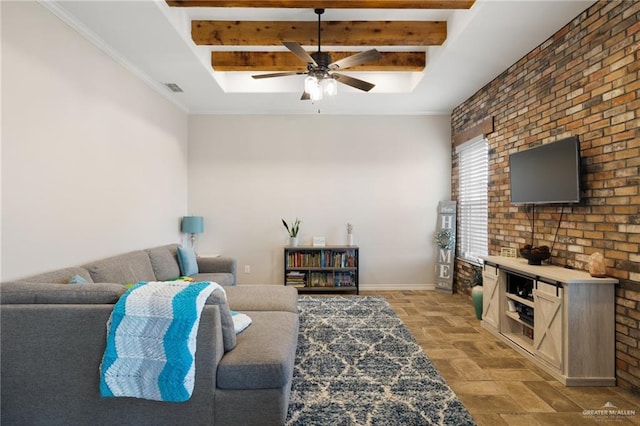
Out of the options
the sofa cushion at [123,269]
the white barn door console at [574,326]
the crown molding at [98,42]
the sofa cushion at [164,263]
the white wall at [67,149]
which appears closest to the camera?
the white wall at [67,149]

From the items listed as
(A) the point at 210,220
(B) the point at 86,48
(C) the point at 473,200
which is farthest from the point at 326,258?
(B) the point at 86,48

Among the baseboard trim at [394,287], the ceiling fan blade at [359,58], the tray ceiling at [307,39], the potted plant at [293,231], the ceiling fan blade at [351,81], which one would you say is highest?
the tray ceiling at [307,39]

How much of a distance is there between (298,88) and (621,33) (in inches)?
131

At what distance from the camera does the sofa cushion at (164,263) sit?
12.2ft

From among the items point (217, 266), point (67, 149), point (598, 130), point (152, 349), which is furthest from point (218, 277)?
point (598, 130)

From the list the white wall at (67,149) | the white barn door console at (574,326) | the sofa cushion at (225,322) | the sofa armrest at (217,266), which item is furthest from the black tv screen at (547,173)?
the white wall at (67,149)

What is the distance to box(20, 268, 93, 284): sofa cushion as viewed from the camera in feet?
7.61

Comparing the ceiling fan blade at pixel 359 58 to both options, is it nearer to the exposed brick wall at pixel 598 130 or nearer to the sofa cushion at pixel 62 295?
the exposed brick wall at pixel 598 130

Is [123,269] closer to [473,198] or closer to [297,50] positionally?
[297,50]

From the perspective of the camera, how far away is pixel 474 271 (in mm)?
4598

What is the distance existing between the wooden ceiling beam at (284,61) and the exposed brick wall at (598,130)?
1179 millimetres

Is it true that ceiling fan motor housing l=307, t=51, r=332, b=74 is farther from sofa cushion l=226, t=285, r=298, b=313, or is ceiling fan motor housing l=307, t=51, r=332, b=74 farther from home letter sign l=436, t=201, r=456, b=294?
home letter sign l=436, t=201, r=456, b=294

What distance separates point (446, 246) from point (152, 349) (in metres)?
4.53

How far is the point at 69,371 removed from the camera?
5.78 ft
